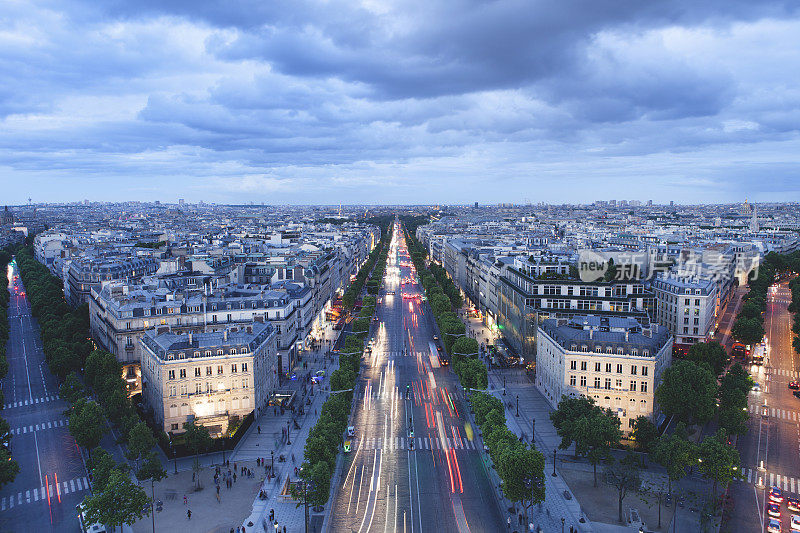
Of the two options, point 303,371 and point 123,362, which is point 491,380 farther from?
point 123,362

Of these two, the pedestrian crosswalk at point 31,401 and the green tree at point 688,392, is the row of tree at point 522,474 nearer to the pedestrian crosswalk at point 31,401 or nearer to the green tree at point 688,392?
the green tree at point 688,392

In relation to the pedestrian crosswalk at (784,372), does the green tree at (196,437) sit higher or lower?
higher

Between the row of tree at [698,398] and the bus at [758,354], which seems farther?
the bus at [758,354]

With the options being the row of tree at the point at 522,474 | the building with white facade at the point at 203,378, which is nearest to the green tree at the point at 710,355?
the row of tree at the point at 522,474

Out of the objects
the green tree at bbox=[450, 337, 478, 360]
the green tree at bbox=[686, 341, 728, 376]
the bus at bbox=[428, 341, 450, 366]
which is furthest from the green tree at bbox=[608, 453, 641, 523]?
the bus at bbox=[428, 341, 450, 366]

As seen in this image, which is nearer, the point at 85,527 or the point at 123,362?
the point at 85,527

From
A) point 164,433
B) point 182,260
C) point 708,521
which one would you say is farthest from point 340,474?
point 182,260
